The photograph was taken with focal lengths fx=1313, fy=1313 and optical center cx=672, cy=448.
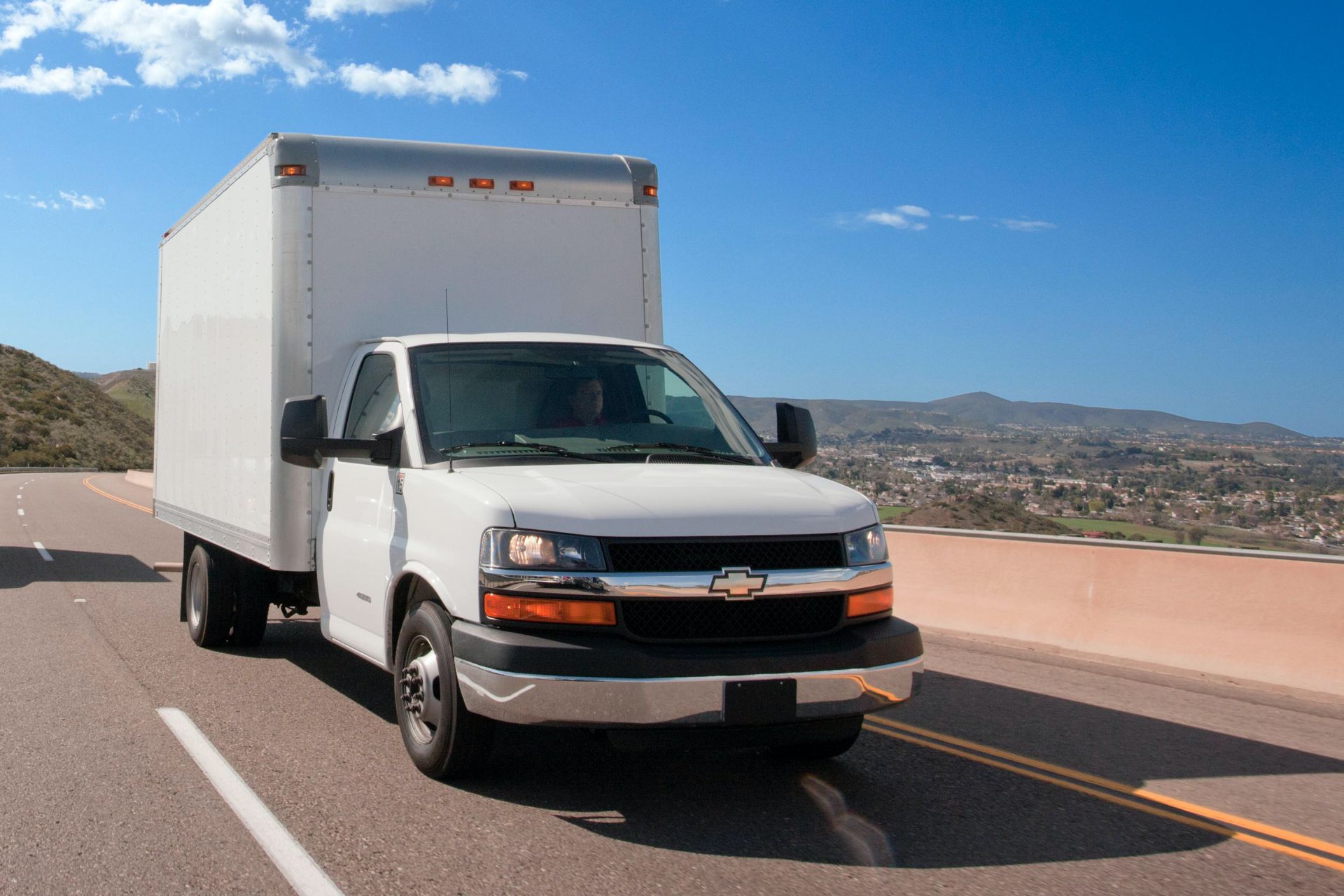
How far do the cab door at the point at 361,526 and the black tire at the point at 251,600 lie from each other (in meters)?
1.98

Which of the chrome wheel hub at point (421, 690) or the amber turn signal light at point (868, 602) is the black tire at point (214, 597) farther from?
the amber turn signal light at point (868, 602)

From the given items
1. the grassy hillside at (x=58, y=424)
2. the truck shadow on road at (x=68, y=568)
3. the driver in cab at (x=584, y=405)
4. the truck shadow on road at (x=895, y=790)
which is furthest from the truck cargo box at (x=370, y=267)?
the grassy hillside at (x=58, y=424)

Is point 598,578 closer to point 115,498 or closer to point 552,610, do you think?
point 552,610

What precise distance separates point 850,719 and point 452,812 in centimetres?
173

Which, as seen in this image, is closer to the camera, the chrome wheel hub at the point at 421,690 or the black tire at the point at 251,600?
the chrome wheel hub at the point at 421,690

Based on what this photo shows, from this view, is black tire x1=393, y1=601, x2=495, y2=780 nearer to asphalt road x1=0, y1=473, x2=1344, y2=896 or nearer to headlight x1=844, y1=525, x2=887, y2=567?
asphalt road x1=0, y1=473, x2=1344, y2=896

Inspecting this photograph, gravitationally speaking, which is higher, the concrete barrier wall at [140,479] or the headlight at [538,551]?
the headlight at [538,551]

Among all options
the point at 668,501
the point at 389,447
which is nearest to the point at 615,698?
the point at 668,501

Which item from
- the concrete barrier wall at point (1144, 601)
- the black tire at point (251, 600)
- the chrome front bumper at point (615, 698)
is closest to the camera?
the chrome front bumper at point (615, 698)

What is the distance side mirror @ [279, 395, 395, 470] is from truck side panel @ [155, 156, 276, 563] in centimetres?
123

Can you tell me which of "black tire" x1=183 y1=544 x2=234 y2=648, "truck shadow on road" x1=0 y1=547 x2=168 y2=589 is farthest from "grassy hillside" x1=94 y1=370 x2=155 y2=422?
"black tire" x1=183 y1=544 x2=234 y2=648

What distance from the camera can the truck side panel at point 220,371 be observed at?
7824 millimetres

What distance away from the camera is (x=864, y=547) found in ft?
18.3

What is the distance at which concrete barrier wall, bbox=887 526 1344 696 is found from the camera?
878 cm
